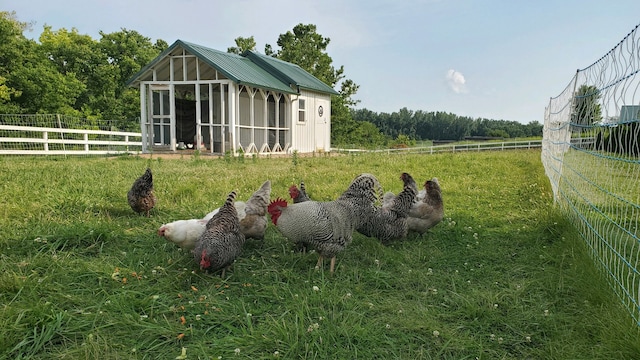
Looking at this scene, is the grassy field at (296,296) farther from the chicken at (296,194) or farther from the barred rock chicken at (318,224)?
the chicken at (296,194)

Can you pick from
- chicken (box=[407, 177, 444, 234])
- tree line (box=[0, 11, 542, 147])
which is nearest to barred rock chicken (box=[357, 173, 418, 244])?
chicken (box=[407, 177, 444, 234])

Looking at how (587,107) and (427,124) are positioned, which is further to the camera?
(427,124)

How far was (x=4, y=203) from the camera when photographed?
4.78 metres

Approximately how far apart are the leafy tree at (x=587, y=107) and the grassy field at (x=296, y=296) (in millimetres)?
1179

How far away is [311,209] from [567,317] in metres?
2.00

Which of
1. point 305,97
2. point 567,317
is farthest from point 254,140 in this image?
point 567,317

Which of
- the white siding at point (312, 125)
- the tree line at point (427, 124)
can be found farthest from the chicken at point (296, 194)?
the tree line at point (427, 124)

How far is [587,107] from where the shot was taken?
13.4 ft

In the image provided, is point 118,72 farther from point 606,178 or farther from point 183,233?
point 606,178

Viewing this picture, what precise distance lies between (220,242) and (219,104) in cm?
1357

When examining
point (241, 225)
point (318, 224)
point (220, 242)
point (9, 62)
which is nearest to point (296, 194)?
point (241, 225)

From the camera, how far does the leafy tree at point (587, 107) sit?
3638 millimetres

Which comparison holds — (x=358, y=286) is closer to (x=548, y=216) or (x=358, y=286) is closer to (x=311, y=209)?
(x=311, y=209)

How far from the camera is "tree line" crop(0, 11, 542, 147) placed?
23.5 metres
